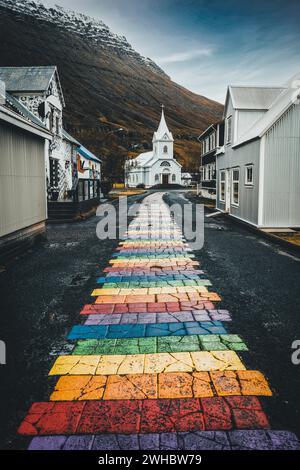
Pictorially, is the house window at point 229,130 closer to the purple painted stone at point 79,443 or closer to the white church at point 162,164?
the purple painted stone at point 79,443

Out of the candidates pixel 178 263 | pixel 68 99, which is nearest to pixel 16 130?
pixel 178 263

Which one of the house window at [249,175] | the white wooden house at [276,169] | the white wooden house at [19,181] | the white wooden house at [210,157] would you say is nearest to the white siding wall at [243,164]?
the white wooden house at [276,169]

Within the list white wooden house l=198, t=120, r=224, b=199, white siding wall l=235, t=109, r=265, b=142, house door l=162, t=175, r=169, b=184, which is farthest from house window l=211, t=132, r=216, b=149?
house door l=162, t=175, r=169, b=184

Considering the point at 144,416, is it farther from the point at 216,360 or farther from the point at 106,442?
the point at 216,360

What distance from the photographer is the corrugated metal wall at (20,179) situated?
8148 mm

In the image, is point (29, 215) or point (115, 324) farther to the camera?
point (29, 215)

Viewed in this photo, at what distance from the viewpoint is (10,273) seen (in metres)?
7.52

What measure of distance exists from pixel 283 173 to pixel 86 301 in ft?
32.8

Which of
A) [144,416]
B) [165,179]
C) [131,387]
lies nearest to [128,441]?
[144,416]

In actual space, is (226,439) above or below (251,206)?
below

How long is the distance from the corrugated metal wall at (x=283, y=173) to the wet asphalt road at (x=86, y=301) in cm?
262

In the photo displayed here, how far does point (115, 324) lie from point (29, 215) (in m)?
6.34

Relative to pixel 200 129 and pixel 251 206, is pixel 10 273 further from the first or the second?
pixel 200 129
